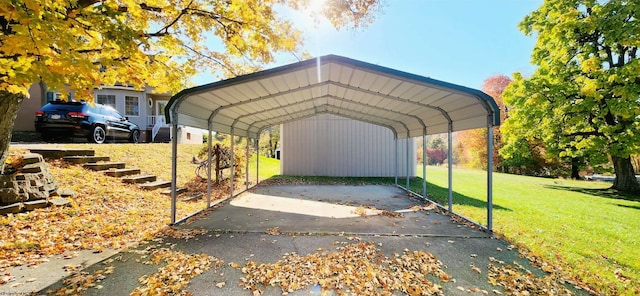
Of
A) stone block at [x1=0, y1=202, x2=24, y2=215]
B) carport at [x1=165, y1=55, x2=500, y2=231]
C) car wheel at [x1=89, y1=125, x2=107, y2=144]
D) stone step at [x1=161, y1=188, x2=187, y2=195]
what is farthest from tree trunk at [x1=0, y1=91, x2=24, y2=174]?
car wheel at [x1=89, y1=125, x2=107, y2=144]

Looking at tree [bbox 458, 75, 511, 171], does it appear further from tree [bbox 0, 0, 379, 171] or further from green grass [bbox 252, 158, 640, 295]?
tree [bbox 0, 0, 379, 171]

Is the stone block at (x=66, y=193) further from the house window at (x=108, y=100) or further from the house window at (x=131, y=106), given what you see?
the house window at (x=108, y=100)

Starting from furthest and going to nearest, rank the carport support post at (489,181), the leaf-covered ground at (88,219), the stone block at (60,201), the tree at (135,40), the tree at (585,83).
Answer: the tree at (585,83)
the stone block at (60,201)
the carport support post at (489,181)
the leaf-covered ground at (88,219)
the tree at (135,40)

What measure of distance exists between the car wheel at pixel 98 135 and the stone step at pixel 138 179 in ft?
13.9

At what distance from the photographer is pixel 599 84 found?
905cm

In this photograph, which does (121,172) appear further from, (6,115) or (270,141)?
(270,141)

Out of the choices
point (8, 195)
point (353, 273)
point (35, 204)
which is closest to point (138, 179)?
point (35, 204)

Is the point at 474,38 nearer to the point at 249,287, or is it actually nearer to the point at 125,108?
the point at 249,287

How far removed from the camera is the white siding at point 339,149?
13023 millimetres

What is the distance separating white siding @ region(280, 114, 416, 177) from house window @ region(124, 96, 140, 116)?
34.8 ft

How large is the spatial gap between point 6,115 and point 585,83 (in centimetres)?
1634

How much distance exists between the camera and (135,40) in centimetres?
383

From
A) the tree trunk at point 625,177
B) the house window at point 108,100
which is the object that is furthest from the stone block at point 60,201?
the tree trunk at point 625,177

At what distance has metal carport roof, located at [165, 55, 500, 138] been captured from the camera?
4238 mm
